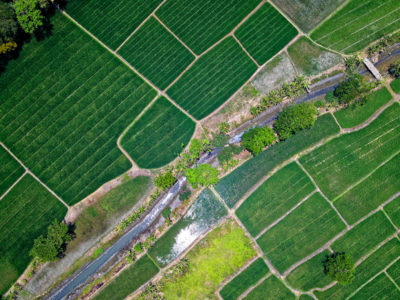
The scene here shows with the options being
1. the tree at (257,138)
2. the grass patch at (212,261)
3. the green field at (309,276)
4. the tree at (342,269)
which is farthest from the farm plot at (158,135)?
the tree at (342,269)

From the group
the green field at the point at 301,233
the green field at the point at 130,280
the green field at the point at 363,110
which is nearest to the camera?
the green field at the point at 130,280

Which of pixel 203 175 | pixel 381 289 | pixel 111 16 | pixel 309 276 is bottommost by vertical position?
pixel 381 289

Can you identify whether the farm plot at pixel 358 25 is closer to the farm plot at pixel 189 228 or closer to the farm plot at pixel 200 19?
the farm plot at pixel 200 19

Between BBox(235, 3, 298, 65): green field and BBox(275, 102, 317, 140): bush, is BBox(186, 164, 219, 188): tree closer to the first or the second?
BBox(275, 102, 317, 140): bush

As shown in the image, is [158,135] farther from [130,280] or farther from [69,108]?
[130,280]

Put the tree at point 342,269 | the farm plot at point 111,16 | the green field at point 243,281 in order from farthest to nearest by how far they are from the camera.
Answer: the farm plot at point 111,16 → the green field at point 243,281 → the tree at point 342,269

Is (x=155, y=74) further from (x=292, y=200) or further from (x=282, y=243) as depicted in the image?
(x=282, y=243)

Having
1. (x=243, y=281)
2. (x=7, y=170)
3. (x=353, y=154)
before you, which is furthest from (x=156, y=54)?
(x=243, y=281)

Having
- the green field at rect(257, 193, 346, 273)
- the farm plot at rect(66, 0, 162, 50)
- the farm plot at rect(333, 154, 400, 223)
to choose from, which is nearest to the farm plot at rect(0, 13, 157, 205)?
the farm plot at rect(66, 0, 162, 50)
